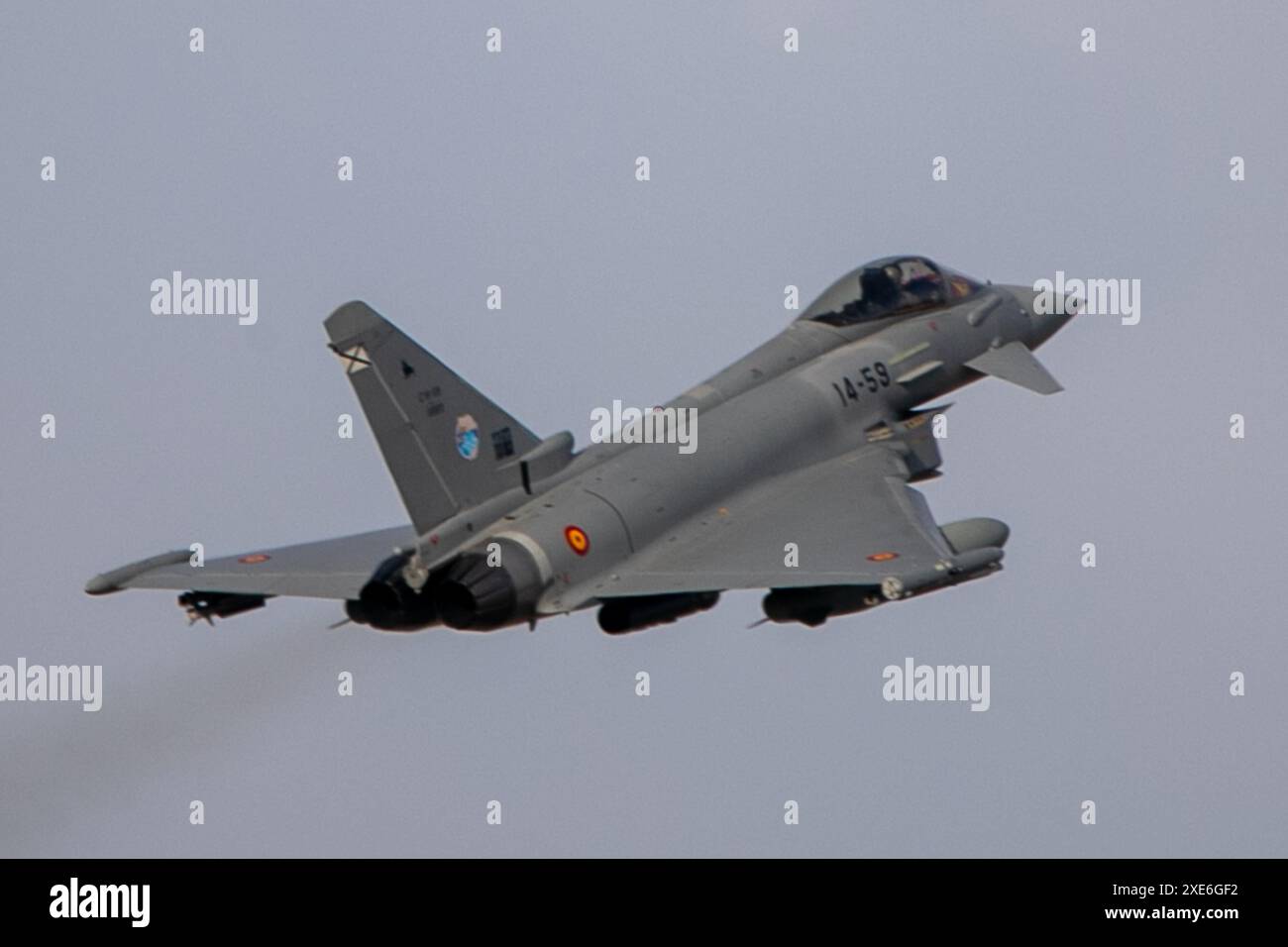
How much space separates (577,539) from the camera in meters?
36.7

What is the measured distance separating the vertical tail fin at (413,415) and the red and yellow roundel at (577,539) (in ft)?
3.34

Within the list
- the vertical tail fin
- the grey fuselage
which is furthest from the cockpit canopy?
the vertical tail fin

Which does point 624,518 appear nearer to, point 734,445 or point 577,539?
point 577,539

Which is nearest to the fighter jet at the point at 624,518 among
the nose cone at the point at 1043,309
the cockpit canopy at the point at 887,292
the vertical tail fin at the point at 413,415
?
the vertical tail fin at the point at 413,415

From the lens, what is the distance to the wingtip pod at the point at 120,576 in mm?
38281

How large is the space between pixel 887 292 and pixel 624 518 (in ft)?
26.3

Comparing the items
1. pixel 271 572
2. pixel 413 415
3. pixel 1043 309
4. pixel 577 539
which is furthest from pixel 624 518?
pixel 1043 309

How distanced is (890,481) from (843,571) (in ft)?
11.8

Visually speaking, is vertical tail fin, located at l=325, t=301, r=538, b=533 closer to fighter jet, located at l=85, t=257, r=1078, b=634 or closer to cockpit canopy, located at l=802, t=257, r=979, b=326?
fighter jet, located at l=85, t=257, r=1078, b=634

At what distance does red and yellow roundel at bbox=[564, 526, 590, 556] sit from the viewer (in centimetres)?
3656

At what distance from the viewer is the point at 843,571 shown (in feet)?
120

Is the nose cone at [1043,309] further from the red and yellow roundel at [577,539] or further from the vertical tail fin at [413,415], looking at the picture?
the vertical tail fin at [413,415]

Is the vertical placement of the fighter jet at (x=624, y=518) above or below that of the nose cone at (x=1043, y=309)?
below

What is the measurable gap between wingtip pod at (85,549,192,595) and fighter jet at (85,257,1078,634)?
3cm
